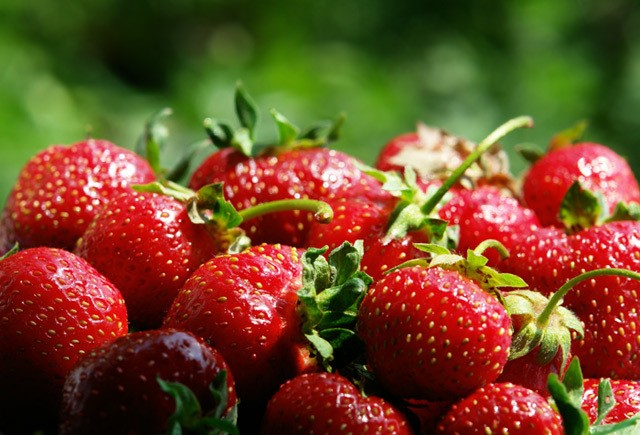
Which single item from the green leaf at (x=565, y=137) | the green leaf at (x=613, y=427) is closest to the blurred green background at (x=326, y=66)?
the green leaf at (x=565, y=137)

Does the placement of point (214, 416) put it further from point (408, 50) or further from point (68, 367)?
point (408, 50)

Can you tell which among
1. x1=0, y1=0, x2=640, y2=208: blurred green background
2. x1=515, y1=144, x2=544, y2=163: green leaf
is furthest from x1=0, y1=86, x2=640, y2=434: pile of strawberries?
x1=0, y1=0, x2=640, y2=208: blurred green background

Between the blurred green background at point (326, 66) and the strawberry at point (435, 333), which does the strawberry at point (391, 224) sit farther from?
the blurred green background at point (326, 66)

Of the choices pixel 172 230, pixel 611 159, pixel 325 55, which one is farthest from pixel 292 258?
pixel 325 55

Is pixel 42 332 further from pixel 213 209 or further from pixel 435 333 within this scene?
pixel 435 333

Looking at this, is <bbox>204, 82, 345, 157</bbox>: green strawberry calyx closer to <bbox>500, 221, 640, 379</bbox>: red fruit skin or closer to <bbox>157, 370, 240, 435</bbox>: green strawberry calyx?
<bbox>500, 221, 640, 379</bbox>: red fruit skin
